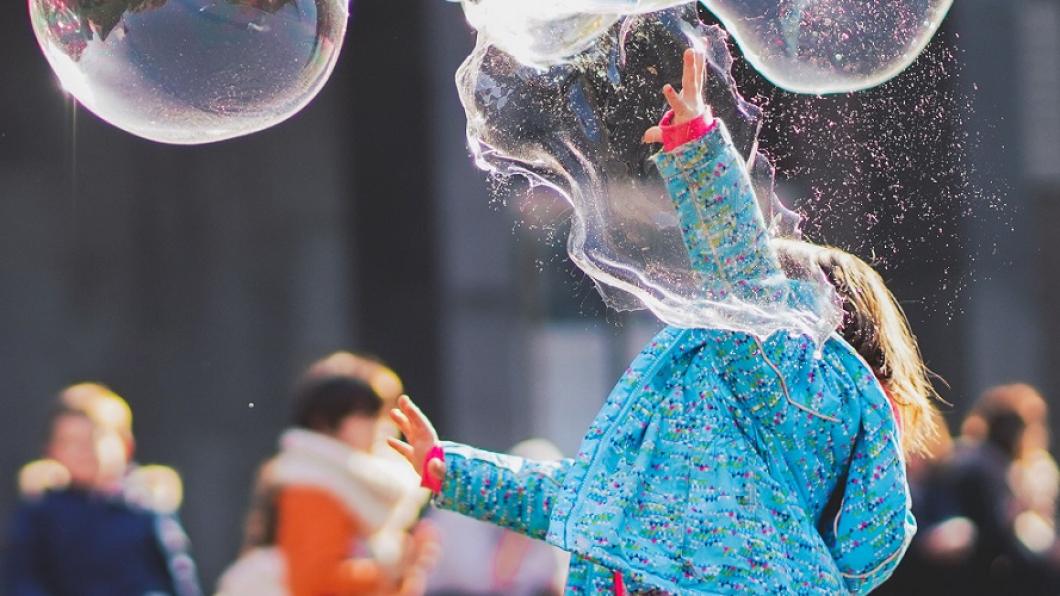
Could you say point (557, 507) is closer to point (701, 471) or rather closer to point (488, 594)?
point (701, 471)

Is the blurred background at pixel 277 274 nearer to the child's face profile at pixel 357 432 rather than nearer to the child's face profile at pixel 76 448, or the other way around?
the child's face profile at pixel 76 448

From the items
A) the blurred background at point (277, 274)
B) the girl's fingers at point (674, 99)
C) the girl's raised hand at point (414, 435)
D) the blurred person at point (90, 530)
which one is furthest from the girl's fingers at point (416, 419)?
the blurred background at point (277, 274)

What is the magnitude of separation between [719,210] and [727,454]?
385mm

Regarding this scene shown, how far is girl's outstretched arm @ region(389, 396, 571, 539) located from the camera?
253 cm

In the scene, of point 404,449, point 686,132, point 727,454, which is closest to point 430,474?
point 404,449

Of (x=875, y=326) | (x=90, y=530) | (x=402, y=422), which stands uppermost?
(x=875, y=326)

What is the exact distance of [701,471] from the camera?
2285mm

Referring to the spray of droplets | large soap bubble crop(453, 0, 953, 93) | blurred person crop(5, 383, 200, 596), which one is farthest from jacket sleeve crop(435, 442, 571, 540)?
Answer: blurred person crop(5, 383, 200, 596)

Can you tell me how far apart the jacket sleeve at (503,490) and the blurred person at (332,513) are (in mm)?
1582

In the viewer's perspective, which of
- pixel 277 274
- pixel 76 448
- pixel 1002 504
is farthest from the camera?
pixel 277 274

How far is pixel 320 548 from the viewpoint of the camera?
4.05m

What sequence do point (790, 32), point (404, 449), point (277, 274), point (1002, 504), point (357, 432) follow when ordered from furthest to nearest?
point (277, 274), point (1002, 504), point (357, 432), point (404, 449), point (790, 32)

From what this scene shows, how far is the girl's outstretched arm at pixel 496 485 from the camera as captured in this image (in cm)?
253

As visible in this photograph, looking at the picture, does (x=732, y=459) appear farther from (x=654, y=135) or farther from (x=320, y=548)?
(x=320, y=548)
